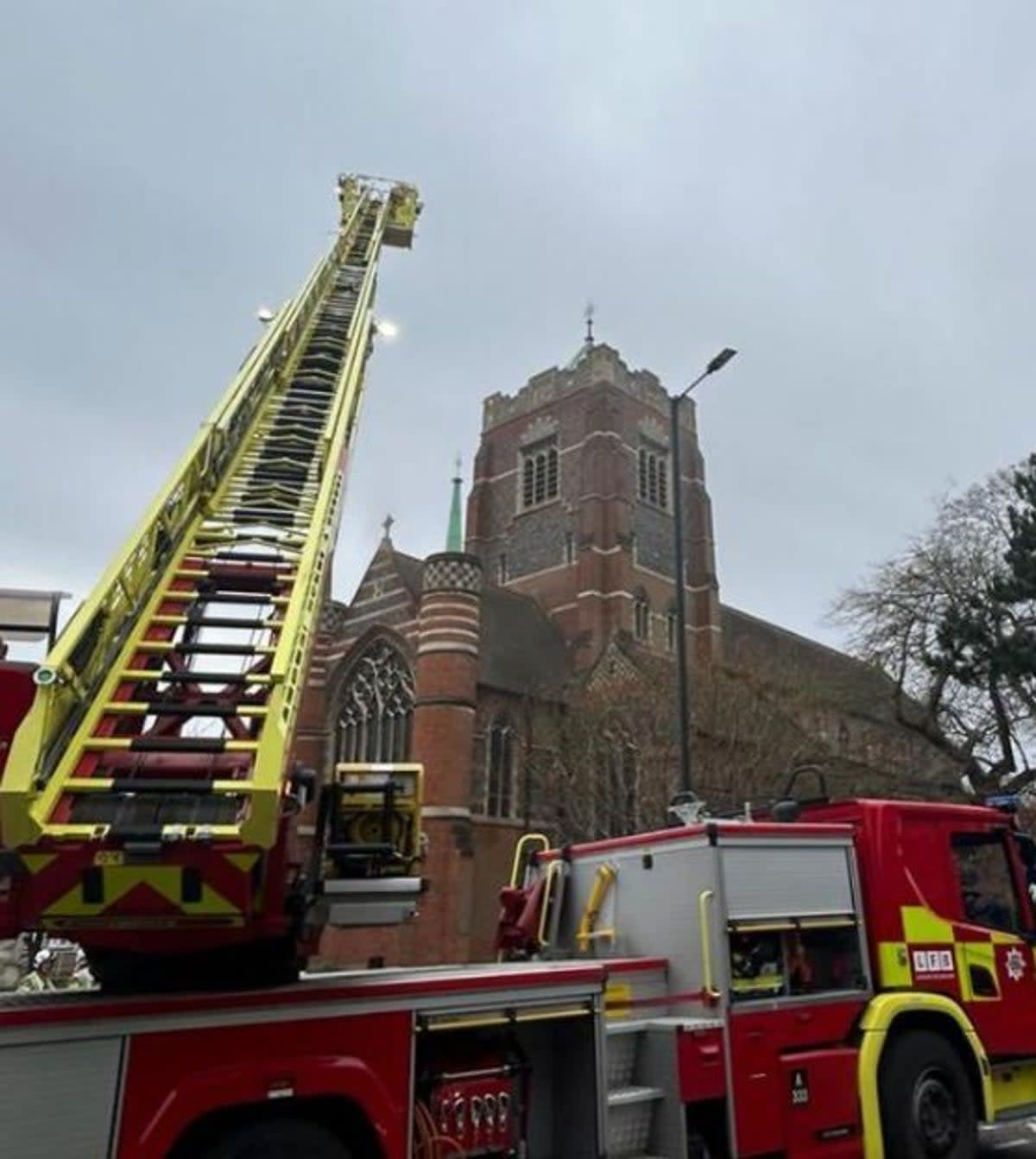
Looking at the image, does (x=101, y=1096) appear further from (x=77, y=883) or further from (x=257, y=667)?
(x=257, y=667)

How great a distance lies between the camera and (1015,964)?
7625 millimetres

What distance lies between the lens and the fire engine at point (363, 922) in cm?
388

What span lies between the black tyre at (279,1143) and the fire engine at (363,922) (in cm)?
1

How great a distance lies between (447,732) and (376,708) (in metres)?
5.40

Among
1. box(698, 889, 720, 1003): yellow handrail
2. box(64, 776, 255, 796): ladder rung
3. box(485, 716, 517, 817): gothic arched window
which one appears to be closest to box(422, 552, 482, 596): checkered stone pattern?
box(485, 716, 517, 817): gothic arched window

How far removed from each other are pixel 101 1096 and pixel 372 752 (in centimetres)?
2970

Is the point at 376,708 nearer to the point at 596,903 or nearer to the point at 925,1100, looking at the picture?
the point at 596,903

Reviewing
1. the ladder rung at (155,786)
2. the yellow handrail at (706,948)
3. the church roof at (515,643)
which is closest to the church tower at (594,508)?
the church roof at (515,643)

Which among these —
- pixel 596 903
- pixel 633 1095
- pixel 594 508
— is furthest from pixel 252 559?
pixel 594 508

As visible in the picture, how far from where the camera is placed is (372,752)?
3334 cm

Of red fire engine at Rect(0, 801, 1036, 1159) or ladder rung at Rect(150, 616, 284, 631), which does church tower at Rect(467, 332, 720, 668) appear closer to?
red fire engine at Rect(0, 801, 1036, 1159)

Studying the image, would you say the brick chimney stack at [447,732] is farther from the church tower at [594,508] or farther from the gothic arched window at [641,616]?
the gothic arched window at [641,616]

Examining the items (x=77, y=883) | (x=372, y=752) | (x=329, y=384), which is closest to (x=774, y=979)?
(x=77, y=883)

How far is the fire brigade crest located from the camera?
7574mm
